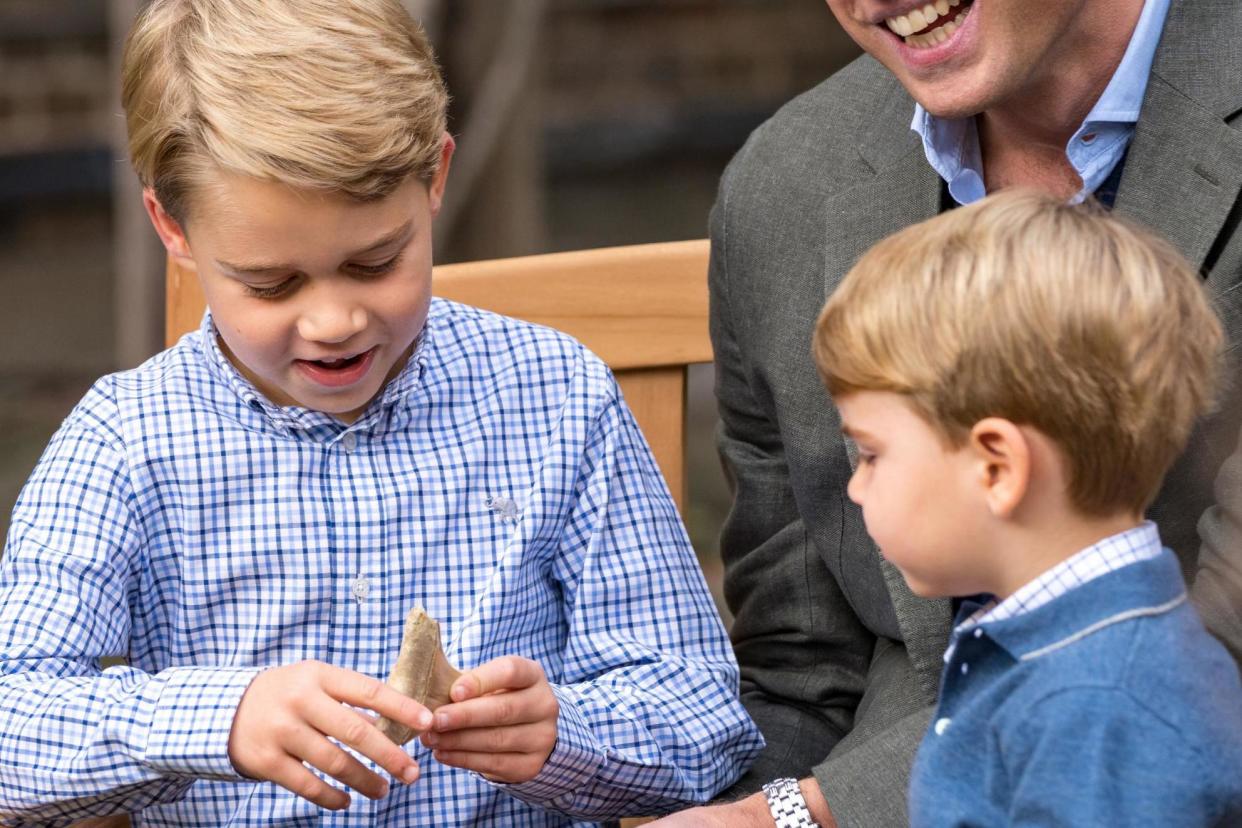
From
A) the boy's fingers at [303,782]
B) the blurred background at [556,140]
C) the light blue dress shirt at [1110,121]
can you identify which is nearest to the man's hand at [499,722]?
the boy's fingers at [303,782]

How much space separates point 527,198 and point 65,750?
3.59 meters

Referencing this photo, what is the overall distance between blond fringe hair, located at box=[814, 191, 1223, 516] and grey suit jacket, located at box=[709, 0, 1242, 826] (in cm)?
42

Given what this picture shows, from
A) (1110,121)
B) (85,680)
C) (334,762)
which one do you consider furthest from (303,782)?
(1110,121)

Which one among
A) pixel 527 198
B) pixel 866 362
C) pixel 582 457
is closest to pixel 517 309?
pixel 582 457

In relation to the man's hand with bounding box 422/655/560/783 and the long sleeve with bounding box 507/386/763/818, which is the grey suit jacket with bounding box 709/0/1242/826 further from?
the man's hand with bounding box 422/655/560/783

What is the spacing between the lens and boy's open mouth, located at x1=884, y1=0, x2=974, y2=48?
2018 millimetres

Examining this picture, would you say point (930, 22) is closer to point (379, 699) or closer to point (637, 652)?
point (637, 652)

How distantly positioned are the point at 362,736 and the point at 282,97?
0.64m

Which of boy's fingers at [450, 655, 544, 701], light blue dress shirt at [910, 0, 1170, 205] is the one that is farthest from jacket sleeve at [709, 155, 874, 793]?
boy's fingers at [450, 655, 544, 701]

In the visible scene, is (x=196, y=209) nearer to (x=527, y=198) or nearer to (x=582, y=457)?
(x=582, y=457)

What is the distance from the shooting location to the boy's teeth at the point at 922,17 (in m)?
2.02

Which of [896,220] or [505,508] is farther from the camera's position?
[896,220]

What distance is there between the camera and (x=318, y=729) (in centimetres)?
176

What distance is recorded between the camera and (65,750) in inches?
74.0
